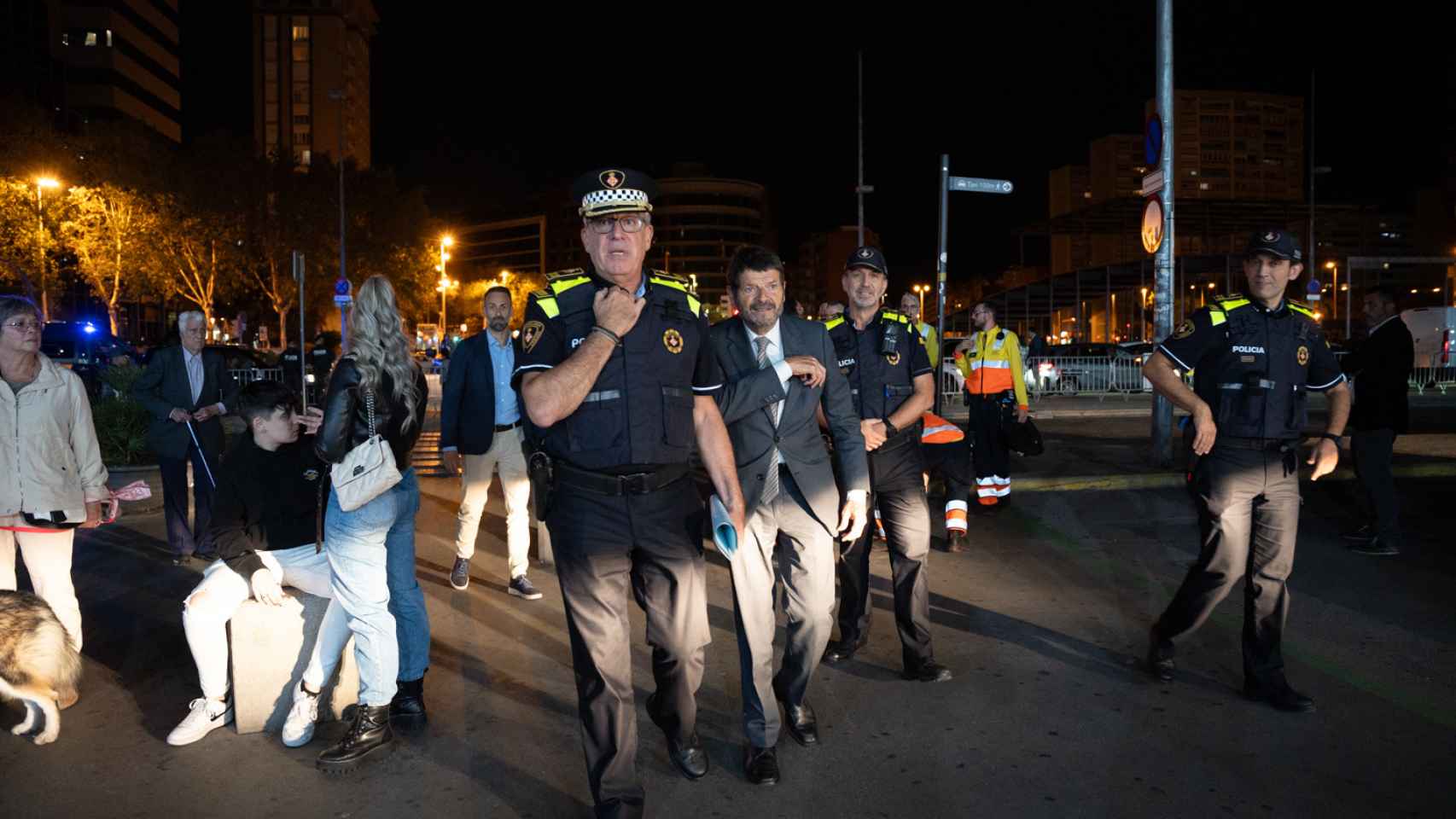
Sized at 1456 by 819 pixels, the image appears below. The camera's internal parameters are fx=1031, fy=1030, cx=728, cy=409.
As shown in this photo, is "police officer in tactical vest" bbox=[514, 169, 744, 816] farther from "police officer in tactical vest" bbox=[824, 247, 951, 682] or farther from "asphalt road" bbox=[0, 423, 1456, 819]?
"police officer in tactical vest" bbox=[824, 247, 951, 682]

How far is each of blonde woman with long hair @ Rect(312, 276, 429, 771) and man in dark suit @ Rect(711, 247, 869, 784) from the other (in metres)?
1.38

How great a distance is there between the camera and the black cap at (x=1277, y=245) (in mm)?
4715

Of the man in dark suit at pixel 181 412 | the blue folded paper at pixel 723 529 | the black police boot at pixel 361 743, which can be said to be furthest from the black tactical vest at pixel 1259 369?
the man in dark suit at pixel 181 412

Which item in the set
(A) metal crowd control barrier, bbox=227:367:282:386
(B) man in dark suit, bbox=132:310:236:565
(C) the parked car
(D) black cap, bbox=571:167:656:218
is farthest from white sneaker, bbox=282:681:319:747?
(C) the parked car

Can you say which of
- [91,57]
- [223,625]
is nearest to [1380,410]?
[223,625]

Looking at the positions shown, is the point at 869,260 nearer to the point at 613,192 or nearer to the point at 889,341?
the point at 889,341

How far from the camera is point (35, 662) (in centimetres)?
445

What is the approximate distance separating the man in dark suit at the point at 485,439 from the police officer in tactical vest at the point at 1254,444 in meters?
4.03

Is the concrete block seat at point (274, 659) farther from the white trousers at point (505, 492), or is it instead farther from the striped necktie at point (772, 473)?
the white trousers at point (505, 492)

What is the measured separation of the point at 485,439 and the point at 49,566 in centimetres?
256

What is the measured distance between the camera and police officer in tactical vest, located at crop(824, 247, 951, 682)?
508 cm

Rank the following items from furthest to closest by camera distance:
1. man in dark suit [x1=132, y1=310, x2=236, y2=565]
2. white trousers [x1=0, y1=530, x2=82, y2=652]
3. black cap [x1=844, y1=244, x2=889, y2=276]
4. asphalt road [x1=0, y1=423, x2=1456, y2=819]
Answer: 1. man in dark suit [x1=132, y1=310, x2=236, y2=565]
2. black cap [x1=844, y1=244, x2=889, y2=276]
3. white trousers [x1=0, y1=530, x2=82, y2=652]
4. asphalt road [x1=0, y1=423, x2=1456, y2=819]

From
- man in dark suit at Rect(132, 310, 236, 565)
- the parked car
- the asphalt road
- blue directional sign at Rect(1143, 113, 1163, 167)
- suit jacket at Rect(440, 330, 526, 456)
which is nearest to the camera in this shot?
the asphalt road

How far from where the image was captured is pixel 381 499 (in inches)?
171
